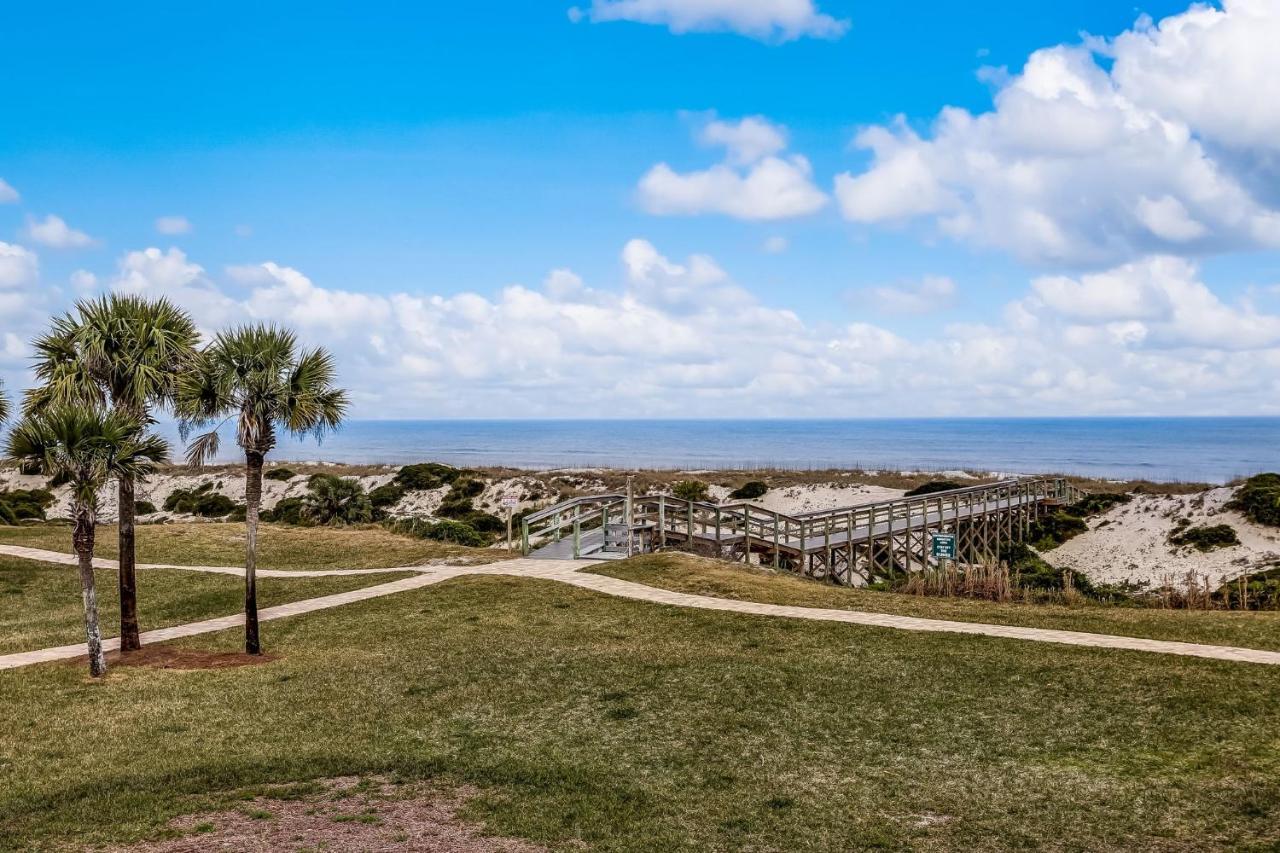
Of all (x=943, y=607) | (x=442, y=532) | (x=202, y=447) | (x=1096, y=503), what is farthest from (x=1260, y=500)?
(x=202, y=447)

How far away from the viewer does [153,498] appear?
70.6 m

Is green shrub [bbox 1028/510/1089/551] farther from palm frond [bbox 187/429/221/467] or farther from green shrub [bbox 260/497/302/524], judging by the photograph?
palm frond [bbox 187/429/221/467]

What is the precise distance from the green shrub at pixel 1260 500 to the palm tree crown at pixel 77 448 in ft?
136

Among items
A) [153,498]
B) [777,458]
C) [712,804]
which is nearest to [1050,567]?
[712,804]

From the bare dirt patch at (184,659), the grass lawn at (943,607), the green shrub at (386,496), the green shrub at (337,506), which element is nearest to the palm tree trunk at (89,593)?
the bare dirt patch at (184,659)

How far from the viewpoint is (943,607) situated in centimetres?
1931

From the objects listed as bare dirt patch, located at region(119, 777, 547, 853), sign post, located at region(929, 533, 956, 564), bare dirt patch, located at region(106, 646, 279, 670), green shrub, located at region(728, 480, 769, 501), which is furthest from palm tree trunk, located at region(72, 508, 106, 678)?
green shrub, located at region(728, 480, 769, 501)

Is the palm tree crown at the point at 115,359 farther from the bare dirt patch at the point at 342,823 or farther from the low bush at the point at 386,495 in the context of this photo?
the low bush at the point at 386,495

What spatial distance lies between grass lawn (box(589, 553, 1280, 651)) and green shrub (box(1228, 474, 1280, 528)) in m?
23.8

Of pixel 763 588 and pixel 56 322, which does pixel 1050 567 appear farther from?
pixel 56 322

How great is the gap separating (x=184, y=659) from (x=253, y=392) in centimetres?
502

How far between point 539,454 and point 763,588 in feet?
446

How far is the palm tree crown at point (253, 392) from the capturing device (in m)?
16.0

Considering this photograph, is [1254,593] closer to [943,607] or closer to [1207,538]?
[943,607]
